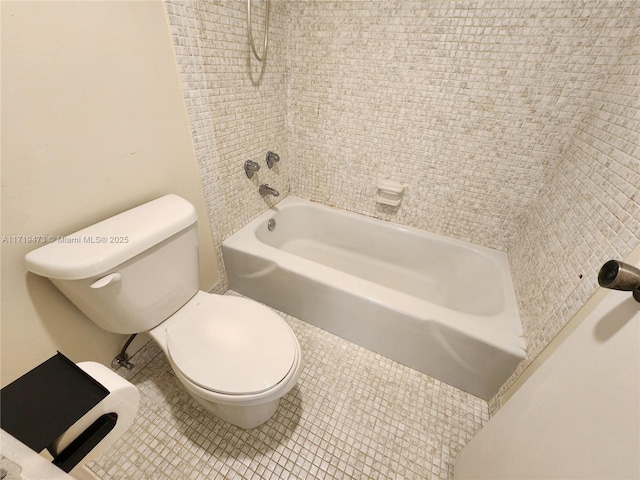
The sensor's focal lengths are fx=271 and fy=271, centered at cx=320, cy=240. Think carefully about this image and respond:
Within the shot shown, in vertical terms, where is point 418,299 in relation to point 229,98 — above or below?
below

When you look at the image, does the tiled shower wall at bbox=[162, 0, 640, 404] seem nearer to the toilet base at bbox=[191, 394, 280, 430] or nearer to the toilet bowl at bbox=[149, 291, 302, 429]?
the toilet bowl at bbox=[149, 291, 302, 429]

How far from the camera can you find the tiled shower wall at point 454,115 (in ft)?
3.14

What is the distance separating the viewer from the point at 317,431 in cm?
109

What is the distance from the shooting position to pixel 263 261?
1.39m

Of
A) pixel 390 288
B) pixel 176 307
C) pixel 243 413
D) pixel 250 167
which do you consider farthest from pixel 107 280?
pixel 390 288

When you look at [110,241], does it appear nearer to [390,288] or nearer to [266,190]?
[266,190]

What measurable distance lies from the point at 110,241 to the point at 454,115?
1.50m

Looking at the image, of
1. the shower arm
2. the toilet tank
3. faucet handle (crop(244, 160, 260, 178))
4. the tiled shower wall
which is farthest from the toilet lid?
the shower arm

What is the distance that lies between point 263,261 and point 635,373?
1252 millimetres

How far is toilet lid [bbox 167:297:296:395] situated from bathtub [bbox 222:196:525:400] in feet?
1.23

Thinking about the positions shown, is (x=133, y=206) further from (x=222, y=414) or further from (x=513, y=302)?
(x=513, y=302)

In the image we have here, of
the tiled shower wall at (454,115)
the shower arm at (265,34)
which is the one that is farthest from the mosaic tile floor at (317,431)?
the shower arm at (265,34)

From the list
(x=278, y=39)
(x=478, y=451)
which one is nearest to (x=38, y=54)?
(x=278, y=39)

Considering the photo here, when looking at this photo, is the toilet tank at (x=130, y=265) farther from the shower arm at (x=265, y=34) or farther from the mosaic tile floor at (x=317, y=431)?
the shower arm at (x=265, y=34)
